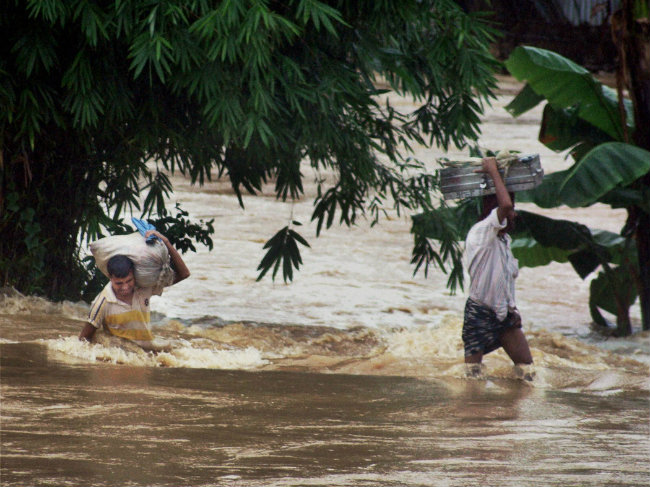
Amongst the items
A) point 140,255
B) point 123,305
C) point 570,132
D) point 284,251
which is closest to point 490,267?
point 140,255

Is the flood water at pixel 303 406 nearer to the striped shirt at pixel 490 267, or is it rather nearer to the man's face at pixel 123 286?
the man's face at pixel 123 286

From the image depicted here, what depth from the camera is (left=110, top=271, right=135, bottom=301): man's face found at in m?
5.22

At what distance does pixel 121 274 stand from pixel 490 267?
2092mm

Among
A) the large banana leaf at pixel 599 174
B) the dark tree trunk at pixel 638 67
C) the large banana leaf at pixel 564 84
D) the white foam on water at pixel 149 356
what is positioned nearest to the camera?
the white foam on water at pixel 149 356

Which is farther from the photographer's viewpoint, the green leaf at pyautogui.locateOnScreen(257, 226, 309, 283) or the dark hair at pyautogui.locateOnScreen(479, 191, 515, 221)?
the green leaf at pyautogui.locateOnScreen(257, 226, 309, 283)

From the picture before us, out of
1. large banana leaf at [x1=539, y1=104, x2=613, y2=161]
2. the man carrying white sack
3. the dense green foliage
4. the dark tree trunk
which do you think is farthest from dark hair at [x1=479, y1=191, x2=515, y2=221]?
the dark tree trunk

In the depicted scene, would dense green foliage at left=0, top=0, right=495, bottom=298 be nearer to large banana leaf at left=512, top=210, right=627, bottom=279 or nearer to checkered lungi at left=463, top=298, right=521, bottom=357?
large banana leaf at left=512, top=210, right=627, bottom=279

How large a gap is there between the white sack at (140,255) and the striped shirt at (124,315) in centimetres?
8

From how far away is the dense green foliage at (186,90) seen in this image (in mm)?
6035

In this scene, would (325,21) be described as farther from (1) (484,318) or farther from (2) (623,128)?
(2) (623,128)

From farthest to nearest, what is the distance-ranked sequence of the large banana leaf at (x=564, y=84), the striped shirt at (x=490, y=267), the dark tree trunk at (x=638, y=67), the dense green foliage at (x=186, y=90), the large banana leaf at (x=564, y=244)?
1. the dark tree trunk at (x=638, y=67)
2. the large banana leaf at (x=564, y=244)
3. the large banana leaf at (x=564, y=84)
4. the dense green foliage at (x=186, y=90)
5. the striped shirt at (x=490, y=267)

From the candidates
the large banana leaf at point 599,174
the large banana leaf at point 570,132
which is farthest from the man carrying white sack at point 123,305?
the large banana leaf at point 570,132

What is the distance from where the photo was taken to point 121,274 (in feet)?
17.1

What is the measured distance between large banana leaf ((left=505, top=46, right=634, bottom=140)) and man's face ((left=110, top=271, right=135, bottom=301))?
432 centimetres
